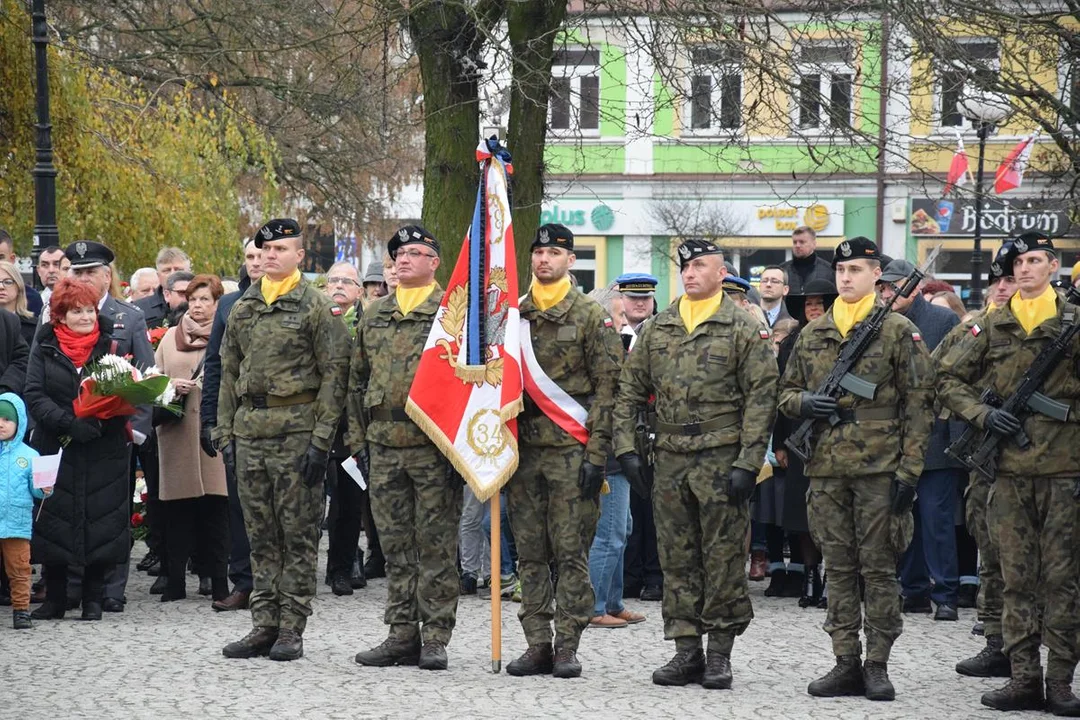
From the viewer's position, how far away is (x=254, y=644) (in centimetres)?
880

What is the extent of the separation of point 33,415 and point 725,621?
465 centimetres

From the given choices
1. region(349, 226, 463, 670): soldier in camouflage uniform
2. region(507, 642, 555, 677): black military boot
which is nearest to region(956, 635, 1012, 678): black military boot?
region(507, 642, 555, 677): black military boot

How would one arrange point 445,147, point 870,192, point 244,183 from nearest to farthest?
point 445,147 < point 244,183 < point 870,192

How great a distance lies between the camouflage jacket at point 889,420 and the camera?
7930 mm

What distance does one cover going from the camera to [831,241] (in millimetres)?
33969

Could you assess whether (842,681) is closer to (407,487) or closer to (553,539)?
(553,539)

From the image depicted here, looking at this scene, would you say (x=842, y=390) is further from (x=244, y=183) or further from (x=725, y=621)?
(x=244, y=183)

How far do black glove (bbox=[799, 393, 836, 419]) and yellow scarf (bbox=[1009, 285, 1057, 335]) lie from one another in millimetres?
991

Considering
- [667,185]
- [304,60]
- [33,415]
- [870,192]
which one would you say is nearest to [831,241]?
[870,192]

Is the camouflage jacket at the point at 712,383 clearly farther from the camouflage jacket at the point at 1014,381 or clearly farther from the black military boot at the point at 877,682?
the black military boot at the point at 877,682

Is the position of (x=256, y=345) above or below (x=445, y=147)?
below

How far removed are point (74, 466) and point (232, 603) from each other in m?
1.36

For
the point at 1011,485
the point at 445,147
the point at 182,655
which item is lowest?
the point at 182,655

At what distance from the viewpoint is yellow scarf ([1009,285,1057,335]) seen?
7.86 m
